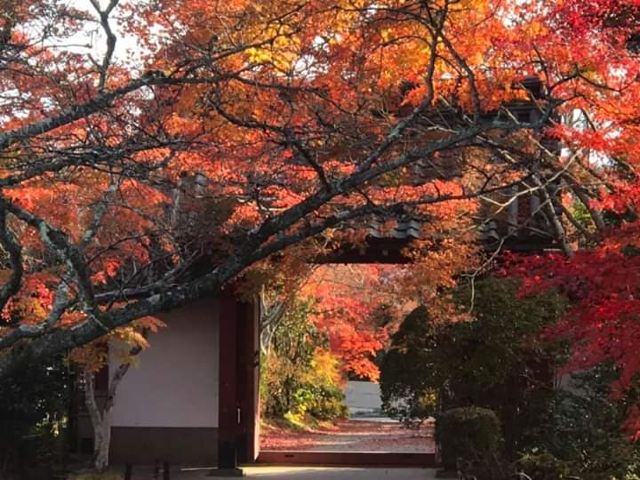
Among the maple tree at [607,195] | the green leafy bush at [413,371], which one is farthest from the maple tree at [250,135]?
the green leafy bush at [413,371]

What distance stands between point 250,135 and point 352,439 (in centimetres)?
1175

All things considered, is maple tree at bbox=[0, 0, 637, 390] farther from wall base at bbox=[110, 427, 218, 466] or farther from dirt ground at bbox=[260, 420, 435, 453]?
dirt ground at bbox=[260, 420, 435, 453]

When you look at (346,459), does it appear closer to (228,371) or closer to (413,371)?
(228,371)

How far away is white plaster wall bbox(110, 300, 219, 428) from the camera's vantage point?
475 inches

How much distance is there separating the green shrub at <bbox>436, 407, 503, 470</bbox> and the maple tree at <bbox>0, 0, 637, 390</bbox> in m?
2.12

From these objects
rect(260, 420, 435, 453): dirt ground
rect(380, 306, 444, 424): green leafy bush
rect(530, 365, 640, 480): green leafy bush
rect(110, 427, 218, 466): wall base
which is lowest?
rect(260, 420, 435, 453): dirt ground

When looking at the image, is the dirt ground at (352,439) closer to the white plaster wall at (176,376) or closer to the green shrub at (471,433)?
the white plaster wall at (176,376)

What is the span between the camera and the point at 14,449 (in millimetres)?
10047

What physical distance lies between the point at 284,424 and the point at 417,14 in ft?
44.9

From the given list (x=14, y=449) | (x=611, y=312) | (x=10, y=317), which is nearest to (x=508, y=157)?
(x=611, y=312)

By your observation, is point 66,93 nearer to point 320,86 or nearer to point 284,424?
point 320,86

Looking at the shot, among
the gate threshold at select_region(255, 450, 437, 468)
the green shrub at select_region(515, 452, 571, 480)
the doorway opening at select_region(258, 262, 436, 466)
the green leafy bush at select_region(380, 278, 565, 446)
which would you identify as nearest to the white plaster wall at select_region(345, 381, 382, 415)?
the doorway opening at select_region(258, 262, 436, 466)

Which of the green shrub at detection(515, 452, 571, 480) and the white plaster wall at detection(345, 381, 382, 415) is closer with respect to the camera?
the green shrub at detection(515, 452, 571, 480)

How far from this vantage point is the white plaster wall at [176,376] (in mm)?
12062
